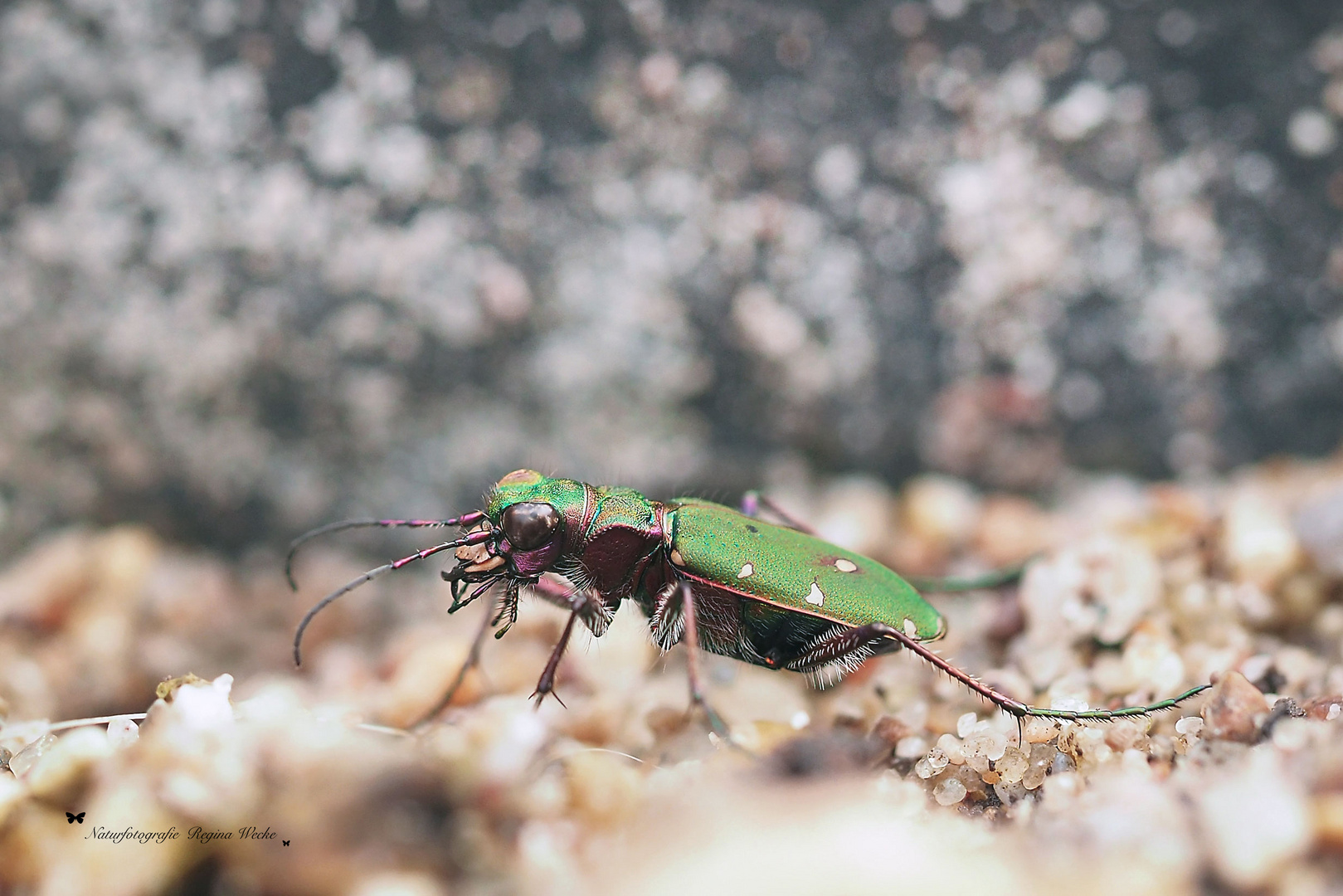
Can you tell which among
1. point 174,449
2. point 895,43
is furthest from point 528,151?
point 174,449

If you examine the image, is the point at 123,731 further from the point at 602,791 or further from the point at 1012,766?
the point at 1012,766

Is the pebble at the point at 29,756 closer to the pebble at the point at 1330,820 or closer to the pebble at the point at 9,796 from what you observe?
the pebble at the point at 9,796

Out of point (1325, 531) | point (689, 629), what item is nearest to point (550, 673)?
point (689, 629)

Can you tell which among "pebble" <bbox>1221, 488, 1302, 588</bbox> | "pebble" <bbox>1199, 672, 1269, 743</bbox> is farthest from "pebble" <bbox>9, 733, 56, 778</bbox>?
"pebble" <bbox>1221, 488, 1302, 588</bbox>

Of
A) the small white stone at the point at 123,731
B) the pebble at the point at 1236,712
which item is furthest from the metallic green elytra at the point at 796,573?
the small white stone at the point at 123,731

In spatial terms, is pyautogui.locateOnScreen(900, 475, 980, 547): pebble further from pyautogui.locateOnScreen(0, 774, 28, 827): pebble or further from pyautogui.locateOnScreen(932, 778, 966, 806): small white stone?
pyautogui.locateOnScreen(0, 774, 28, 827): pebble

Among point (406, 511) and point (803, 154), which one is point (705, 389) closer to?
point (803, 154)
